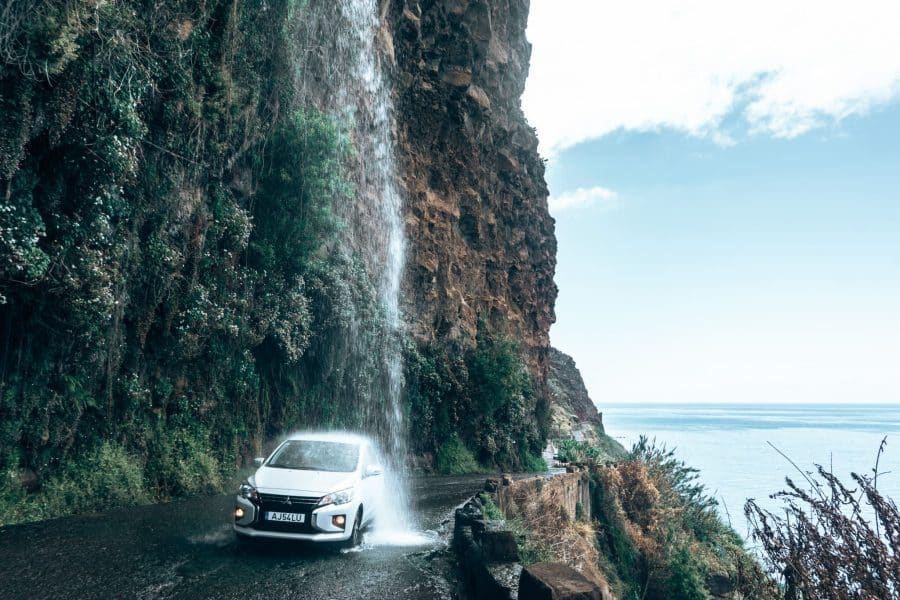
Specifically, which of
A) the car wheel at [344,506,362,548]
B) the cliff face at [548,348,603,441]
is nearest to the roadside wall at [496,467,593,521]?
the car wheel at [344,506,362,548]

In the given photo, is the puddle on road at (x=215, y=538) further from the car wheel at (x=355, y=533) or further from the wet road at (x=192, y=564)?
the car wheel at (x=355, y=533)

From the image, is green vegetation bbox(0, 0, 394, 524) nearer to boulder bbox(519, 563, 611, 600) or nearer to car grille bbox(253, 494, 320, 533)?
car grille bbox(253, 494, 320, 533)

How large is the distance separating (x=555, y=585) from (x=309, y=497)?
435 centimetres

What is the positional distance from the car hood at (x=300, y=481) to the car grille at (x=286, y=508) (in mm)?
75

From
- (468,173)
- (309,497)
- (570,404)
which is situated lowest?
(309,497)

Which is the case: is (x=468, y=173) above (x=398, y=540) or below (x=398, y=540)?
above

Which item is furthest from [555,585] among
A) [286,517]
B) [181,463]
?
[181,463]

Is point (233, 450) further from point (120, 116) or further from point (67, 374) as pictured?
point (120, 116)

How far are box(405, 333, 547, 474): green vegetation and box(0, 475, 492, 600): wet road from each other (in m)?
14.2

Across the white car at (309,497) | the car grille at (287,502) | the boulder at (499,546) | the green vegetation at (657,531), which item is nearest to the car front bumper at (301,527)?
the white car at (309,497)

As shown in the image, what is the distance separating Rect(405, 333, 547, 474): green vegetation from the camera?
2481 centimetres

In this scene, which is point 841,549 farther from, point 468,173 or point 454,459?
point 468,173

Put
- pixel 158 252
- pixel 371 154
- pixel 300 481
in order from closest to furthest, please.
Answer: pixel 300 481
pixel 158 252
pixel 371 154

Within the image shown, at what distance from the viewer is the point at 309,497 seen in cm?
796
